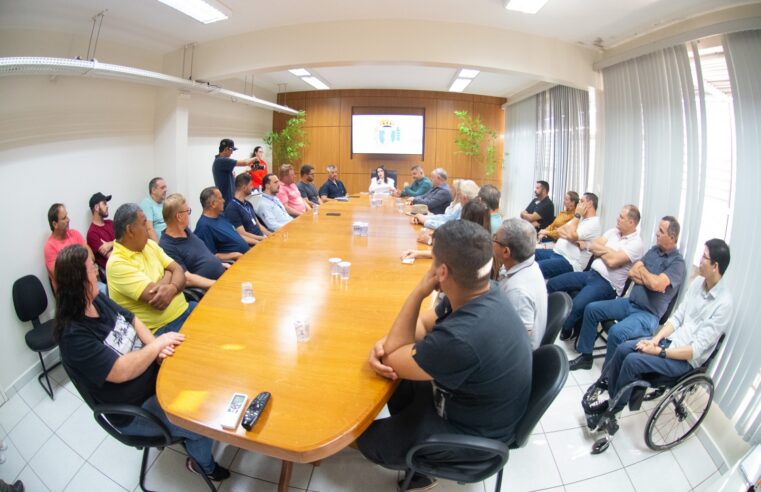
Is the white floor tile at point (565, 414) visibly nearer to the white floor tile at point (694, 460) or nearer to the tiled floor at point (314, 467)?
the tiled floor at point (314, 467)

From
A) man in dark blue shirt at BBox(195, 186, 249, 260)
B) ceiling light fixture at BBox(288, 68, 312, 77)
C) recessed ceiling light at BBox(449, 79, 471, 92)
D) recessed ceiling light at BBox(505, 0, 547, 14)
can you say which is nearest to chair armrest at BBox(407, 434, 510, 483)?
man in dark blue shirt at BBox(195, 186, 249, 260)

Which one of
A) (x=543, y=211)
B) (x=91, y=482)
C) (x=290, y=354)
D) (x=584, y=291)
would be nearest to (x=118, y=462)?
(x=91, y=482)

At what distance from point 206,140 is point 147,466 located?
6.11m

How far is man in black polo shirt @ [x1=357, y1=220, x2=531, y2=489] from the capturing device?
1.22 m

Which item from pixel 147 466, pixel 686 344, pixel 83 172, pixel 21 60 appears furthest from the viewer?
pixel 83 172

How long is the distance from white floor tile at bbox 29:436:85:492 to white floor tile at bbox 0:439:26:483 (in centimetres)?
6

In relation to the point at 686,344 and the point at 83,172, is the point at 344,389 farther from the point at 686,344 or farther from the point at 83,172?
the point at 83,172

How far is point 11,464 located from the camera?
2.01m

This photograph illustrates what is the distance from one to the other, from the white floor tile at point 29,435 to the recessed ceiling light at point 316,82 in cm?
710

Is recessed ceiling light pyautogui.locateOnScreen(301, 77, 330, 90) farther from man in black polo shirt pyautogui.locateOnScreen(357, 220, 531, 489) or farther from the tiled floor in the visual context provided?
man in black polo shirt pyautogui.locateOnScreen(357, 220, 531, 489)

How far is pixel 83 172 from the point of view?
3811 millimetres

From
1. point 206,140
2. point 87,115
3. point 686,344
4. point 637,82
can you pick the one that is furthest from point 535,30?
point 206,140

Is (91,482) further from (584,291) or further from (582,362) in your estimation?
(584,291)

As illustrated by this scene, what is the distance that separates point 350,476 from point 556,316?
56.0 inches
